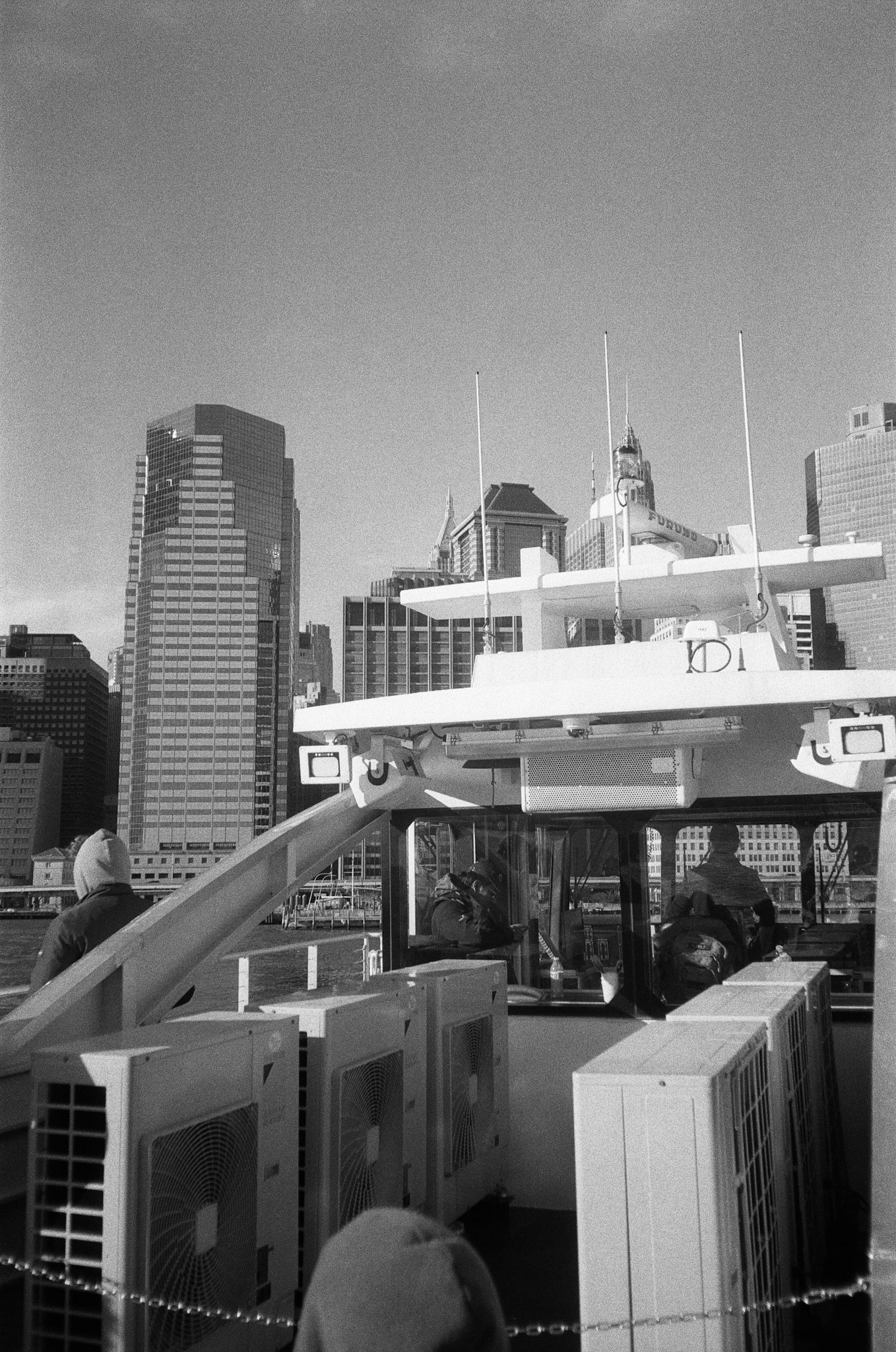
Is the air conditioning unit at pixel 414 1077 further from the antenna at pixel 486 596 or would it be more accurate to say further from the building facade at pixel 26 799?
the building facade at pixel 26 799

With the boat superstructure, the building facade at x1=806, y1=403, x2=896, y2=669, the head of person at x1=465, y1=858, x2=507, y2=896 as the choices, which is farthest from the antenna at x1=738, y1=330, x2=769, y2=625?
the building facade at x1=806, y1=403, x2=896, y2=669

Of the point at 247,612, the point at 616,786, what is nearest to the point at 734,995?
the point at 616,786

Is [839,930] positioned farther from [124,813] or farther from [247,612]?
[247,612]

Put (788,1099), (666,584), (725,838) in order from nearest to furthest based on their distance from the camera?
(788,1099)
(725,838)
(666,584)

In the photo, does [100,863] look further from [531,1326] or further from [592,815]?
[592,815]

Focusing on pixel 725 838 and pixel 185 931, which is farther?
pixel 725 838

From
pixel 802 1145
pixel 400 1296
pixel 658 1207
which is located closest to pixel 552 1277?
pixel 802 1145

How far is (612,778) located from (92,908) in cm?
266

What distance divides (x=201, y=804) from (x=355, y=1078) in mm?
141491

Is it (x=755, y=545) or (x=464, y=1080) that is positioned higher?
(x=755, y=545)

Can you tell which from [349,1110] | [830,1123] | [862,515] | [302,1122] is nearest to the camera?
[302,1122]

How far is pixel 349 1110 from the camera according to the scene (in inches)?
167

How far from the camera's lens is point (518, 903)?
6395 millimetres

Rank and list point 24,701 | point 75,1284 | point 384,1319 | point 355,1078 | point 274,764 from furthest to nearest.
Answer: point 274,764
point 24,701
point 355,1078
point 75,1284
point 384,1319
